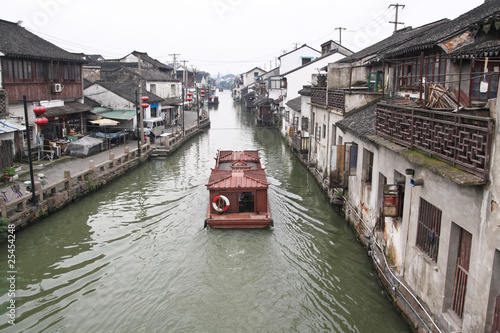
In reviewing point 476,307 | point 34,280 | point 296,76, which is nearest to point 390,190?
point 476,307

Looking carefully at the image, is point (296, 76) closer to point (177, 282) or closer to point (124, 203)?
point (124, 203)

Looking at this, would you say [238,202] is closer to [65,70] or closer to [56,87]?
[56,87]

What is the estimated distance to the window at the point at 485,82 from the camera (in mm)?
9141

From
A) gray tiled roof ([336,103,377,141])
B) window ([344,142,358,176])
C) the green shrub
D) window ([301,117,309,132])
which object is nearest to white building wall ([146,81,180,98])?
window ([301,117,309,132])

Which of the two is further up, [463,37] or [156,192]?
[463,37]

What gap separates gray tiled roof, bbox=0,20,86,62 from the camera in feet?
71.9

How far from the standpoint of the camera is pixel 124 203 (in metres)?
18.5

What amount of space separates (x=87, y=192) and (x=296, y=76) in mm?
26089

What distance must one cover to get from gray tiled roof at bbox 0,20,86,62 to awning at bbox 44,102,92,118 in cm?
319

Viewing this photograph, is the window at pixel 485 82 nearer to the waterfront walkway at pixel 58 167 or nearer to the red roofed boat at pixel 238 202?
the red roofed boat at pixel 238 202

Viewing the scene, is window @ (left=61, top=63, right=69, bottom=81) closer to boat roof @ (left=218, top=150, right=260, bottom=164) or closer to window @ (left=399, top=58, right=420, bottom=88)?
boat roof @ (left=218, top=150, right=260, bottom=164)

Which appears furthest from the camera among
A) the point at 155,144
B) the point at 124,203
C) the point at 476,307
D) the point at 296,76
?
the point at 296,76

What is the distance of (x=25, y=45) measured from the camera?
23766 mm

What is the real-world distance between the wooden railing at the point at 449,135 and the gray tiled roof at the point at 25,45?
20911 millimetres
